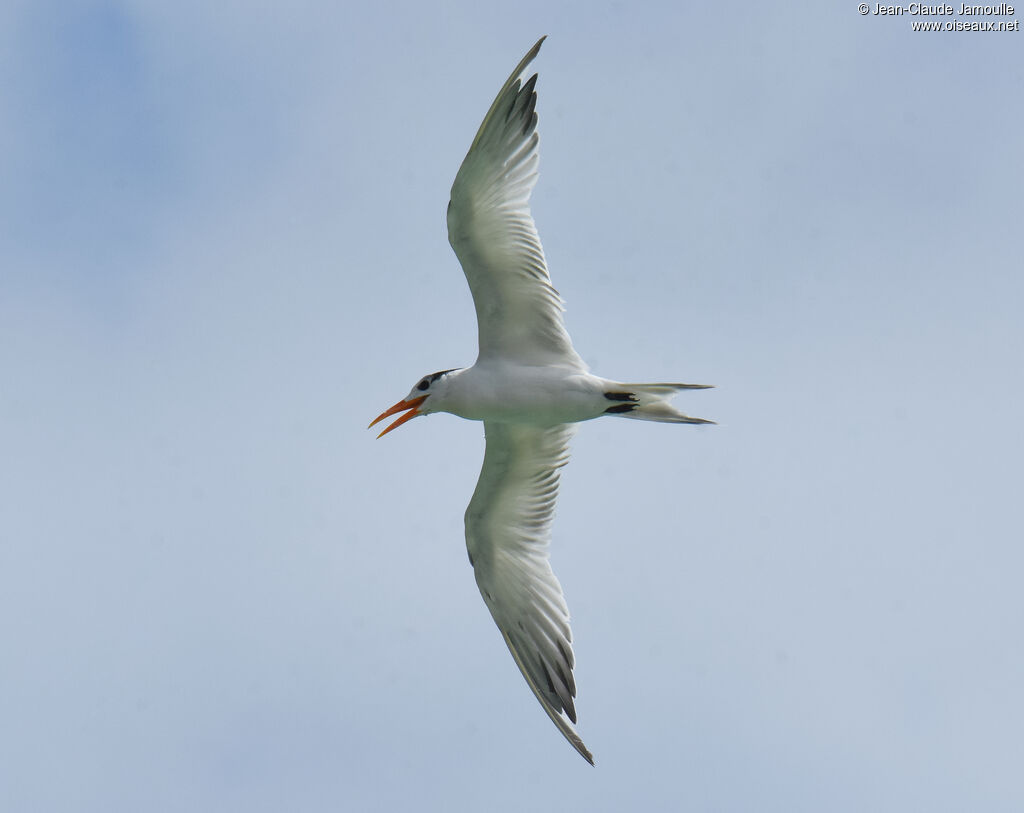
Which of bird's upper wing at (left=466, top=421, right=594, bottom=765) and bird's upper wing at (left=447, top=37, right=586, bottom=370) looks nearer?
bird's upper wing at (left=447, top=37, right=586, bottom=370)

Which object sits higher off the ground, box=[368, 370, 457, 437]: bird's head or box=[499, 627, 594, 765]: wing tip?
box=[368, 370, 457, 437]: bird's head

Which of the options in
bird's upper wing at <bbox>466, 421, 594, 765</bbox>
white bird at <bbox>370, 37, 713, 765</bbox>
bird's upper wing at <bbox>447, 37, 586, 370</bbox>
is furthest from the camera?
bird's upper wing at <bbox>466, 421, 594, 765</bbox>

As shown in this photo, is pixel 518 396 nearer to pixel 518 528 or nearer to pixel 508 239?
pixel 508 239

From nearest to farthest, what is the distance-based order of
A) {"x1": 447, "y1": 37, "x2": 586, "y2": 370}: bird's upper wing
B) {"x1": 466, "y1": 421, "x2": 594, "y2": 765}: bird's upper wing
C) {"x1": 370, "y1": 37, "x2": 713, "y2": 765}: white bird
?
{"x1": 447, "y1": 37, "x2": 586, "y2": 370}: bird's upper wing < {"x1": 370, "y1": 37, "x2": 713, "y2": 765}: white bird < {"x1": 466, "y1": 421, "x2": 594, "y2": 765}: bird's upper wing

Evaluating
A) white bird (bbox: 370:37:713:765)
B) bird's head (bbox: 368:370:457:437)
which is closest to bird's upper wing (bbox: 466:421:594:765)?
white bird (bbox: 370:37:713:765)

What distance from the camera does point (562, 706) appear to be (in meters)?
10.8

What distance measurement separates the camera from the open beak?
10906mm

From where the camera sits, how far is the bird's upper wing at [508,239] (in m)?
10.2

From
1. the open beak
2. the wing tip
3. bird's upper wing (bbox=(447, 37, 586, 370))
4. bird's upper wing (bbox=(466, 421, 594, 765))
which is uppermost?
bird's upper wing (bbox=(447, 37, 586, 370))

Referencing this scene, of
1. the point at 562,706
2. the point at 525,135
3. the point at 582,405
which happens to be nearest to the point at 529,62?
the point at 525,135

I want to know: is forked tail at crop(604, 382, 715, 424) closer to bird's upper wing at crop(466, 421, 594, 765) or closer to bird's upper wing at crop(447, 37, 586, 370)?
bird's upper wing at crop(447, 37, 586, 370)

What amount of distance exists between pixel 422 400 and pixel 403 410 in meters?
0.19

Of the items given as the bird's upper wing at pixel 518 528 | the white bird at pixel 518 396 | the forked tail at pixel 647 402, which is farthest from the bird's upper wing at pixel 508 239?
the bird's upper wing at pixel 518 528

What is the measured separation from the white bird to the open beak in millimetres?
11
